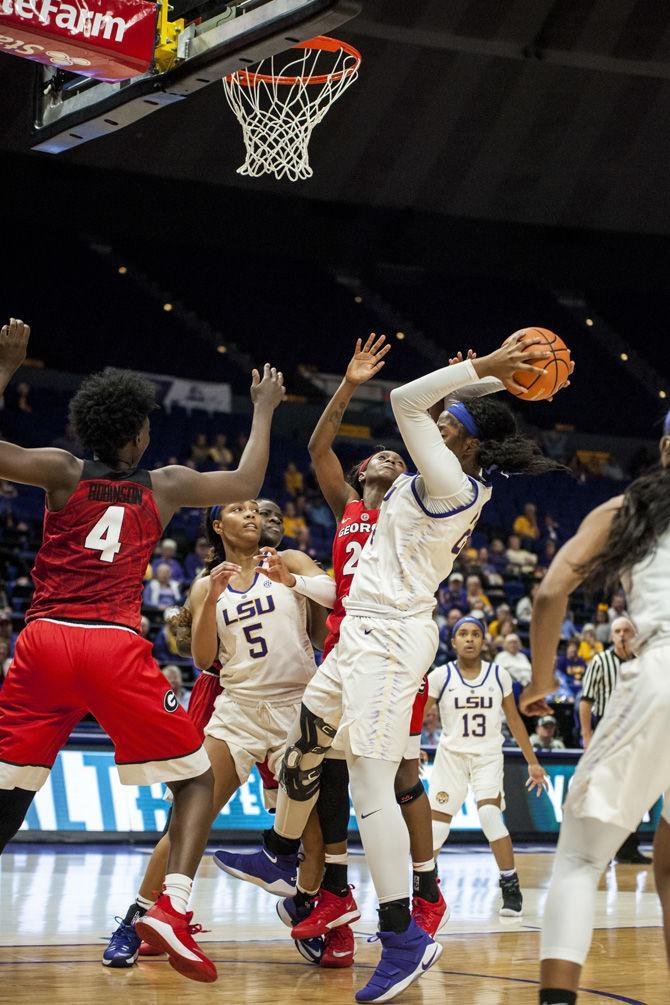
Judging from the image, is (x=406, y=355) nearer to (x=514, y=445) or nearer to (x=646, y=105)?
(x=646, y=105)

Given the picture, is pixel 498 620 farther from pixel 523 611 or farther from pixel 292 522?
pixel 292 522

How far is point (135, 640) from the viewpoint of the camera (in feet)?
15.3

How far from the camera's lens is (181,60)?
7055 millimetres

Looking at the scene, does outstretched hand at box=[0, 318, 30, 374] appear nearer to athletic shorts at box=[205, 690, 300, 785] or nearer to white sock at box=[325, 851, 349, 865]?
athletic shorts at box=[205, 690, 300, 785]

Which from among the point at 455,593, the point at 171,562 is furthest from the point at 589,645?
the point at 171,562

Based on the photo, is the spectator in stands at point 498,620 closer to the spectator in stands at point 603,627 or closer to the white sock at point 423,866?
the spectator in stands at point 603,627

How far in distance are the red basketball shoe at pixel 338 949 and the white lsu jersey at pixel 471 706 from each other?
2960mm

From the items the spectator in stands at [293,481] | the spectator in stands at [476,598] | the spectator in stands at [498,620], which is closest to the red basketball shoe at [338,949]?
the spectator in stands at [498,620]

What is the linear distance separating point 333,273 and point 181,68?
2198 cm

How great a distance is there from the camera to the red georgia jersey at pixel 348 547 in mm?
5832

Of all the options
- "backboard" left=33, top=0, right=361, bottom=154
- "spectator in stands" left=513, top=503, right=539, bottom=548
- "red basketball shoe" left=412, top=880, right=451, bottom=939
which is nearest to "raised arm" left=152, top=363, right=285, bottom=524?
"red basketball shoe" left=412, top=880, right=451, bottom=939

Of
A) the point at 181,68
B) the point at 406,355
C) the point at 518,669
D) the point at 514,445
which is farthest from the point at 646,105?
the point at 514,445

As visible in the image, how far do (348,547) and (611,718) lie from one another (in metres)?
2.60

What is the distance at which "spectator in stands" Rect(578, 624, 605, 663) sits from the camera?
55.4ft
